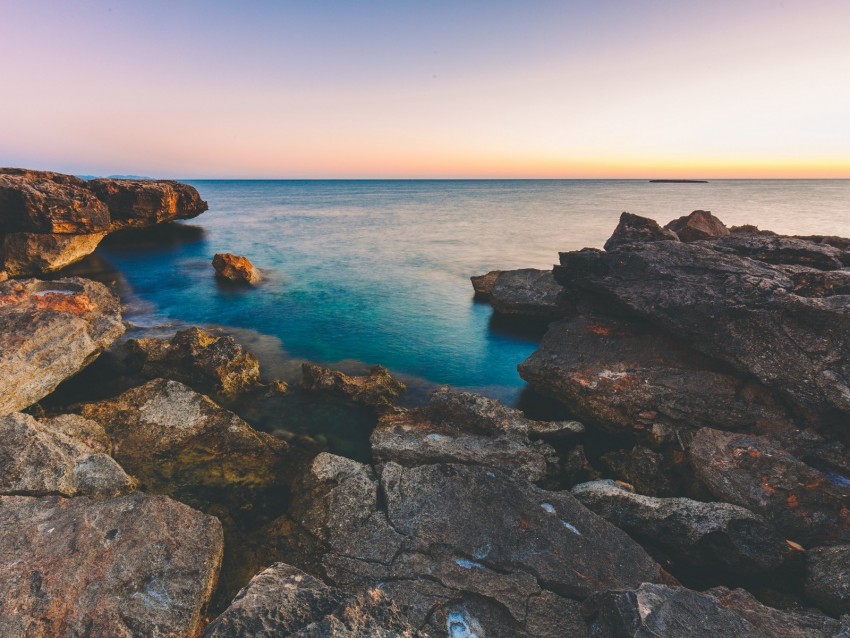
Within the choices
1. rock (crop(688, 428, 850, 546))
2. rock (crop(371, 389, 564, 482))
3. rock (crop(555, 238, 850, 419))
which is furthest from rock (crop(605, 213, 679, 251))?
rock (crop(371, 389, 564, 482))

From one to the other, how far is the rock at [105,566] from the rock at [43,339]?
12.4 feet

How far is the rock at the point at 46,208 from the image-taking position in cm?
1798

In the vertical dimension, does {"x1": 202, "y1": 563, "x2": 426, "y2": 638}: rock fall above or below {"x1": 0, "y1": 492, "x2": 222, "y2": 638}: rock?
above

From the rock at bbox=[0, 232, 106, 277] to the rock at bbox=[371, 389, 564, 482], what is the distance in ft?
70.9

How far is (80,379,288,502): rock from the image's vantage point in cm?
741

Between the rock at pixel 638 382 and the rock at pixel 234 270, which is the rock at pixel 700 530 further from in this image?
the rock at pixel 234 270

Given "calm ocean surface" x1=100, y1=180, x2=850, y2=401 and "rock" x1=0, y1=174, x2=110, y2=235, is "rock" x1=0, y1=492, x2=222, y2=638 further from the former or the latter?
"rock" x1=0, y1=174, x2=110, y2=235

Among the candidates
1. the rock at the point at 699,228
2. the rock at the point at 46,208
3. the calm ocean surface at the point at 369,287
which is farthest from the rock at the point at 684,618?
the rock at the point at 46,208

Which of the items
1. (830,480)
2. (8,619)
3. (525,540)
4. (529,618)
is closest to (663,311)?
(830,480)

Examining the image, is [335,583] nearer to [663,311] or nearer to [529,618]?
→ [529,618]

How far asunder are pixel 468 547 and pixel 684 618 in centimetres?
253

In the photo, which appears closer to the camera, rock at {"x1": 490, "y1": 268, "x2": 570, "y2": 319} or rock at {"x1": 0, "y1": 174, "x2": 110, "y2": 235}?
rock at {"x1": 490, "y1": 268, "x2": 570, "y2": 319}

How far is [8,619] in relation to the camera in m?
4.16

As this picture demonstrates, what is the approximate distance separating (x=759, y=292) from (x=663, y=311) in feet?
5.62
